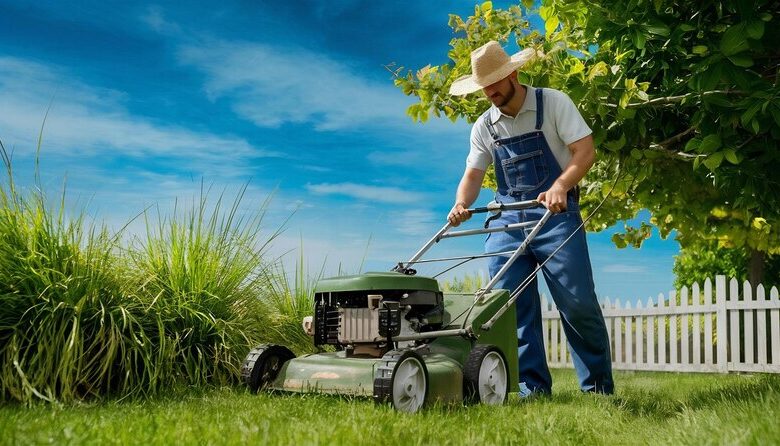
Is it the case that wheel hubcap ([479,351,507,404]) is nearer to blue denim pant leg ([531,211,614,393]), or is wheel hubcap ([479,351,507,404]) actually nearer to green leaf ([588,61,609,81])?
blue denim pant leg ([531,211,614,393])

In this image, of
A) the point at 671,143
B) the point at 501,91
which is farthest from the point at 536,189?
the point at 671,143

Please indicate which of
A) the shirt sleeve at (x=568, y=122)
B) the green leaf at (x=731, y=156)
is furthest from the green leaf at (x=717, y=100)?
the shirt sleeve at (x=568, y=122)

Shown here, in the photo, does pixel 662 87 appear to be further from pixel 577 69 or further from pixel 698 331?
pixel 698 331

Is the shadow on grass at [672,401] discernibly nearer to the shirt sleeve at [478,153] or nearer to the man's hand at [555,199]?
the man's hand at [555,199]

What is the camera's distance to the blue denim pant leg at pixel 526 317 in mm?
4918

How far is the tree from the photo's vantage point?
4.36m

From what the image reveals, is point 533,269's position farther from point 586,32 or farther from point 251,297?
point 251,297

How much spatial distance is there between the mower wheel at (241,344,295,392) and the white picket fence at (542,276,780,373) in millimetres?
6575

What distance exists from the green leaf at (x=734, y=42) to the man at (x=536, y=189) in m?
0.85

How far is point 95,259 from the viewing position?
5246 millimetres

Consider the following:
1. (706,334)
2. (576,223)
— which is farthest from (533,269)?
(706,334)

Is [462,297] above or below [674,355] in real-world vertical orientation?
above

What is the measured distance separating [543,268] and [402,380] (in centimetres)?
146

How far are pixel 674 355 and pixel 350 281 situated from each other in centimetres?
796
